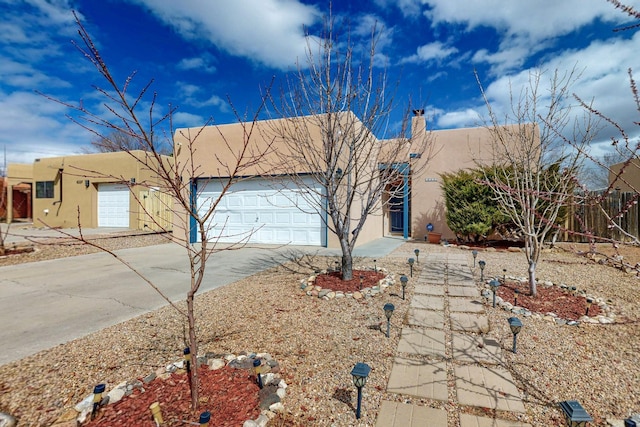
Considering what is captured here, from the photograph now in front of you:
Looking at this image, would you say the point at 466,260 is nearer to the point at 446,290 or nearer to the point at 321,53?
the point at 446,290

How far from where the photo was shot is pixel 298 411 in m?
2.14

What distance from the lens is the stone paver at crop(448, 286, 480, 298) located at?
15.5ft

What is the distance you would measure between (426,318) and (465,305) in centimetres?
82

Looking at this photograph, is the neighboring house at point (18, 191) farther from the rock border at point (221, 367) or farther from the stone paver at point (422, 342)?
→ the stone paver at point (422, 342)

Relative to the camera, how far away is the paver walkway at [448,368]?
2125 millimetres

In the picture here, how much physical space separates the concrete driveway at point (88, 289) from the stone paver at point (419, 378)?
1874 millimetres

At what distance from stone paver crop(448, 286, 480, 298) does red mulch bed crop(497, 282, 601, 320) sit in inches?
13.1

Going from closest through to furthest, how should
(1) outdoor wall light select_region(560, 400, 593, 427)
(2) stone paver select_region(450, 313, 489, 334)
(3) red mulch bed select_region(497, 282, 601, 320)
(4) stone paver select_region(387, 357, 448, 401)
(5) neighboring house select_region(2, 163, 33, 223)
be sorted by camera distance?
(1) outdoor wall light select_region(560, 400, 593, 427), (4) stone paver select_region(387, 357, 448, 401), (2) stone paver select_region(450, 313, 489, 334), (3) red mulch bed select_region(497, 282, 601, 320), (5) neighboring house select_region(2, 163, 33, 223)

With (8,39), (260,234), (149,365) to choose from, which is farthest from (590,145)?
(8,39)

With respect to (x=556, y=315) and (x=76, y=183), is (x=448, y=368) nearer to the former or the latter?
(x=556, y=315)

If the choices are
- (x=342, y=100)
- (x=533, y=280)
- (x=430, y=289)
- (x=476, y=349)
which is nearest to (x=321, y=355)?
(x=476, y=349)

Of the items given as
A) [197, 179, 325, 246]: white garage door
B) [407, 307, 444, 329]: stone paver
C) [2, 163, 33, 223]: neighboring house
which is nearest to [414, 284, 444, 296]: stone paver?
[407, 307, 444, 329]: stone paver

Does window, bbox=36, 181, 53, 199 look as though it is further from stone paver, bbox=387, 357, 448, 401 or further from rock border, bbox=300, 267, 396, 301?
stone paver, bbox=387, 357, 448, 401

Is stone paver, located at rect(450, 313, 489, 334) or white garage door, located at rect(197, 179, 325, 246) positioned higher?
white garage door, located at rect(197, 179, 325, 246)
